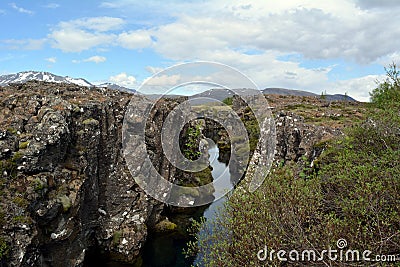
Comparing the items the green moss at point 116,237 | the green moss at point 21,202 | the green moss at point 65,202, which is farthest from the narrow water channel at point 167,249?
the green moss at point 21,202

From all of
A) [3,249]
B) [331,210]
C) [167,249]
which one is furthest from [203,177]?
[331,210]

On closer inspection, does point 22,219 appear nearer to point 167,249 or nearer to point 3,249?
point 3,249

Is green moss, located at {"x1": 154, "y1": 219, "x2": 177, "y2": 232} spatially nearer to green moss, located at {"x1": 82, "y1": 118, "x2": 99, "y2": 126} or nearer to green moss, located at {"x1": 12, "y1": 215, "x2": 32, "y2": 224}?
green moss, located at {"x1": 82, "y1": 118, "x2": 99, "y2": 126}

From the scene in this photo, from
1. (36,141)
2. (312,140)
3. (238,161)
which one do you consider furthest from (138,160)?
(238,161)

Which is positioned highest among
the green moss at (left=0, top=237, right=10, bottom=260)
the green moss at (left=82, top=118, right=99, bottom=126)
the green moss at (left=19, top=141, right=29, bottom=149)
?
the green moss at (left=82, top=118, right=99, bottom=126)

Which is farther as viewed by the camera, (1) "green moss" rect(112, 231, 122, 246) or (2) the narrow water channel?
(1) "green moss" rect(112, 231, 122, 246)

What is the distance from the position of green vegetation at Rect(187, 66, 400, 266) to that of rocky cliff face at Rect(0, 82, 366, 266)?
10.8m

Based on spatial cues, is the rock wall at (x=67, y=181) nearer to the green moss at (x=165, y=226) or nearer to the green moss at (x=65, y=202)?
the green moss at (x=65, y=202)

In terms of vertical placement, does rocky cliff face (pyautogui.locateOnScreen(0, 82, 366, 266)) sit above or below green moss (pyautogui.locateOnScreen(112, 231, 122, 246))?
above

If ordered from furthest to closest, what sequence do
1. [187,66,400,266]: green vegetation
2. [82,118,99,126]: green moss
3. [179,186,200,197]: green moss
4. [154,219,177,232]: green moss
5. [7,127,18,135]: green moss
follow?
[179,186,200,197]: green moss
[154,219,177,232]: green moss
[82,118,99,126]: green moss
[7,127,18,135]: green moss
[187,66,400,266]: green vegetation

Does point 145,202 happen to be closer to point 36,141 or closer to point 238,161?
point 36,141

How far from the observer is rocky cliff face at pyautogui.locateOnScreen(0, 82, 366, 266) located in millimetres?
21328

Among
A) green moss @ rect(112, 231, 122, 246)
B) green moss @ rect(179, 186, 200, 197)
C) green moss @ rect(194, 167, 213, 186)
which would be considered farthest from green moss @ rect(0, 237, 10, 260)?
green moss @ rect(194, 167, 213, 186)

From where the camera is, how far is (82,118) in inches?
1153
